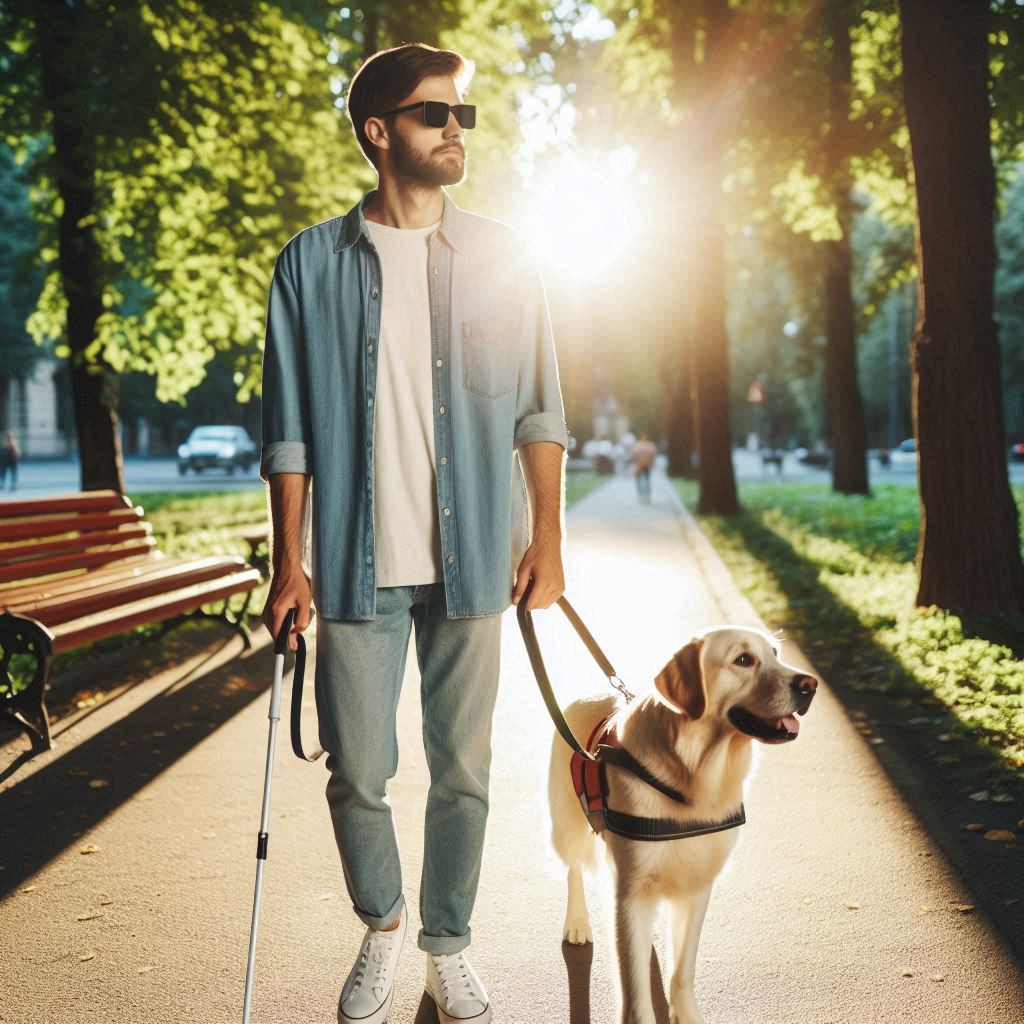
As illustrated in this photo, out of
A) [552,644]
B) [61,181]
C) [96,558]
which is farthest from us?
[61,181]

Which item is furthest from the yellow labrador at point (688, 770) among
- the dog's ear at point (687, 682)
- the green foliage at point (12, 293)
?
the green foliage at point (12, 293)

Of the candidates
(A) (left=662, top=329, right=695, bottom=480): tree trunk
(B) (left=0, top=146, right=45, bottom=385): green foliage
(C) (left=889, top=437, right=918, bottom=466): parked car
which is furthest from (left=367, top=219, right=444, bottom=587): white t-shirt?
(C) (left=889, top=437, right=918, bottom=466): parked car

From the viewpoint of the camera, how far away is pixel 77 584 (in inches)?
287

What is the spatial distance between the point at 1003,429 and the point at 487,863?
227 inches

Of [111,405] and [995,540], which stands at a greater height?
[111,405]

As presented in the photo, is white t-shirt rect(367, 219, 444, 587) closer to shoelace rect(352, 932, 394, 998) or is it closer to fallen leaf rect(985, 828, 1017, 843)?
shoelace rect(352, 932, 394, 998)

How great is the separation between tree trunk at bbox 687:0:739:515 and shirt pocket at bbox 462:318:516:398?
17295 mm

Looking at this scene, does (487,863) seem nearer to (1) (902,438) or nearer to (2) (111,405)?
(2) (111,405)

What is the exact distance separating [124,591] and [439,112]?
499 cm

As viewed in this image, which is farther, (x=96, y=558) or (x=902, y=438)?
(x=902, y=438)

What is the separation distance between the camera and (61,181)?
14008 mm

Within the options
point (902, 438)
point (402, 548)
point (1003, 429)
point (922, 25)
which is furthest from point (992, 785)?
point (902, 438)

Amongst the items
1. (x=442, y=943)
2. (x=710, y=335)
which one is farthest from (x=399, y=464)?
(x=710, y=335)

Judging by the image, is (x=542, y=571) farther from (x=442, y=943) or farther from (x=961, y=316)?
(x=961, y=316)
